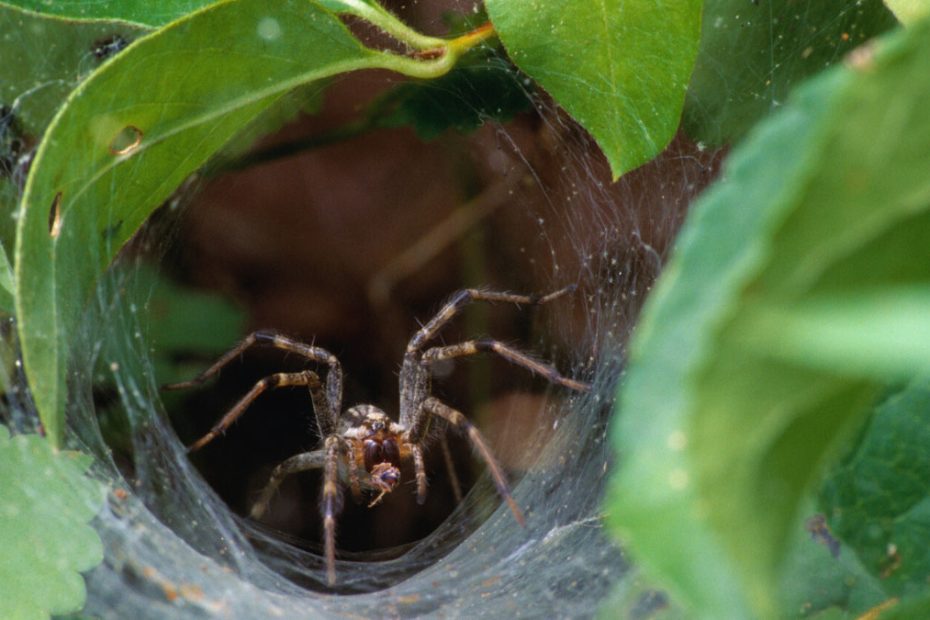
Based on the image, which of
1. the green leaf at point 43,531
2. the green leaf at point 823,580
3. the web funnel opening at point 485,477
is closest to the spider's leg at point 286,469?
the web funnel opening at point 485,477

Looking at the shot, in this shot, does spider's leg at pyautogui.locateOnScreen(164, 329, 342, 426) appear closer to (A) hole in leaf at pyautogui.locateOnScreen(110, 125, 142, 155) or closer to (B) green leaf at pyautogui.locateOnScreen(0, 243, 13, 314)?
(B) green leaf at pyautogui.locateOnScreen(0, 243, 13, 314)

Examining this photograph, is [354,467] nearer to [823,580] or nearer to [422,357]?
[422,357]

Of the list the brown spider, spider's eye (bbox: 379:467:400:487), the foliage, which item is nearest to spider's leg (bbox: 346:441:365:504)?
the brown spider

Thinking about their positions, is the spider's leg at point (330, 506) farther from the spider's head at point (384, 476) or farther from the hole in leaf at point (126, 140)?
the hole in leaf at point (126, 140)

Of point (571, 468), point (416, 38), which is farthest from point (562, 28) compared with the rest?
point (571, 468)

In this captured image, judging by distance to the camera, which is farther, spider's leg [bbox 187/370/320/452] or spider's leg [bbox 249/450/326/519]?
spider's leg [bbox 249/450/326/519]

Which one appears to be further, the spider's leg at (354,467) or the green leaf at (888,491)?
the spider's leg at (354,467)

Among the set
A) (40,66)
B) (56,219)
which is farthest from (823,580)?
(40,66)
